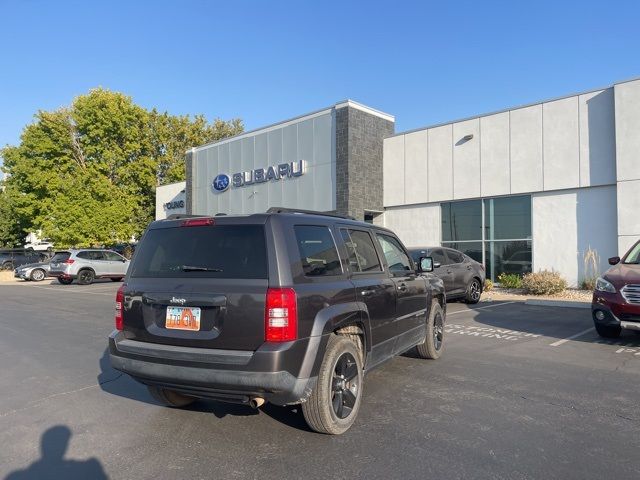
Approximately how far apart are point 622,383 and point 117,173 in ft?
124

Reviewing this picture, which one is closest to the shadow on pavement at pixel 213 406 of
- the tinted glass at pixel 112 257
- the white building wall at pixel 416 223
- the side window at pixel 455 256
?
the side window at pixel 455 256

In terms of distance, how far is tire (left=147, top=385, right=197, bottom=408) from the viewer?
4.77 metres

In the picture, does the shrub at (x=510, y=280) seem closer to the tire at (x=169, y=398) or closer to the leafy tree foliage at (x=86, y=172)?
the tire at (x=169, y=398)

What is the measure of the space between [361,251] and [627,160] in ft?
45.0

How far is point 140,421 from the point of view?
4574mm

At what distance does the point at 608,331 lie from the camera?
8297 mm

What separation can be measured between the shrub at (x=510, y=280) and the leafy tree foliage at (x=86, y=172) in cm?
2694

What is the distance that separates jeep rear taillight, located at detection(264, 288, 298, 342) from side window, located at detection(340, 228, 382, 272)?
116cm

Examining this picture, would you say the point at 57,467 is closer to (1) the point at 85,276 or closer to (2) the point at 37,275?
(1) the point at 85,276

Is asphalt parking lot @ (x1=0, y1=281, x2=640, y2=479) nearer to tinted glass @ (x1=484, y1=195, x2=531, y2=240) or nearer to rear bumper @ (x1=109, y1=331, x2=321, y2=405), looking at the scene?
rear bumper @ (x1=109, y1=331, x2=321, y2=405)

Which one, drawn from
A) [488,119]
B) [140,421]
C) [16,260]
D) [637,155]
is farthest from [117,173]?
[140,421]

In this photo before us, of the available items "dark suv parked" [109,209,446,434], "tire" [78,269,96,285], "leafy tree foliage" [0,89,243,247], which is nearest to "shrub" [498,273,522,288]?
"dark suv parked" [109,209,446,434]

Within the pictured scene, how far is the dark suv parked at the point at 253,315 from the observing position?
375 cm

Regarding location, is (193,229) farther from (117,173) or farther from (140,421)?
(117,173)
